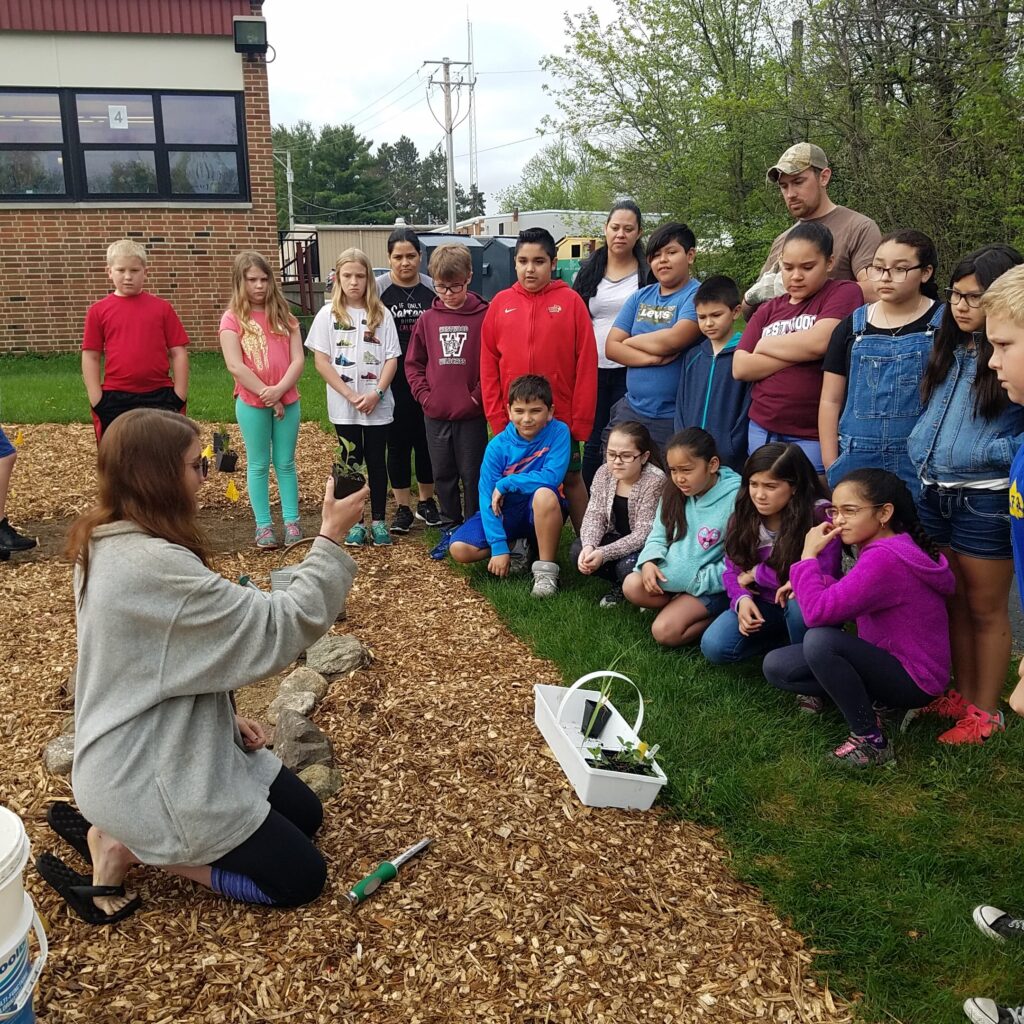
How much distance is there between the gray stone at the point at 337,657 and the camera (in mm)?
3975

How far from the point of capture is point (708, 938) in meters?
2.45

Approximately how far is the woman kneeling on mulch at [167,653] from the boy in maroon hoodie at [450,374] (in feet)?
10.5

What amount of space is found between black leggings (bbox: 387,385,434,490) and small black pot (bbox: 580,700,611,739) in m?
2.98

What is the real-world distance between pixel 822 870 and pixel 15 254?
15046 millimetres

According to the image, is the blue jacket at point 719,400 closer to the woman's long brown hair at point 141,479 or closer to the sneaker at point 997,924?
the sneaker at point 997,924

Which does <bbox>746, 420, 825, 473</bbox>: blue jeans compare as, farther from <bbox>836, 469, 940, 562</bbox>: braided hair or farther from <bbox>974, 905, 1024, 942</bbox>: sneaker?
<bbox>974, 905, 1024, 942</bbox>: sneaker

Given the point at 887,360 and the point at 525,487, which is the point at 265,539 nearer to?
the point at 525,487

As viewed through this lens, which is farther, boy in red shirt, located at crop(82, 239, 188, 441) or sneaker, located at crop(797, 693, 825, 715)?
boy in red shirt, located at crop(82, 239, 188, 441)

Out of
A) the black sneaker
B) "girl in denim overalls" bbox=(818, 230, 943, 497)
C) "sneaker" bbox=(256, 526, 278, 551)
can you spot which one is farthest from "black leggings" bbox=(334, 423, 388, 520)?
"girl in denim overalls" bbox=(818, 230, 943, 497)

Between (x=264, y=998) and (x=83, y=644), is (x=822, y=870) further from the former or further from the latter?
(x=83, y=644)

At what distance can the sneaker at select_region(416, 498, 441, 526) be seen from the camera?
633cm

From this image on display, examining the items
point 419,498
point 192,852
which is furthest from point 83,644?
point 419,498

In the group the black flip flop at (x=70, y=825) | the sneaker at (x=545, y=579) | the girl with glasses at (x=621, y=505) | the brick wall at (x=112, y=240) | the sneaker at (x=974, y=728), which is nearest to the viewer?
the black flip flop at (x=70, y=825)

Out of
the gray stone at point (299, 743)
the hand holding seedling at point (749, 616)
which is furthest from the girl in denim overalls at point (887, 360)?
the gray stone at point (299, 743)
